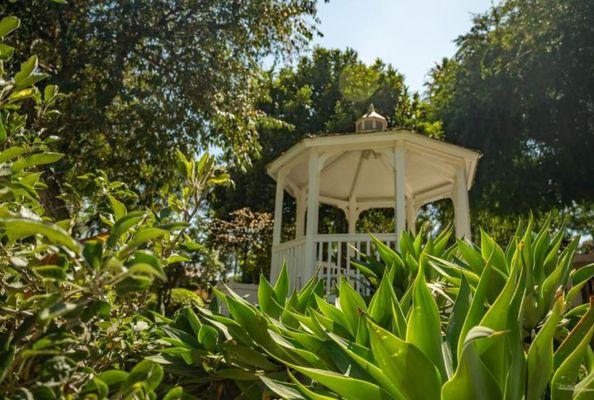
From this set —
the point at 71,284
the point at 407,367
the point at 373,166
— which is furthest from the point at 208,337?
the point at 373,166

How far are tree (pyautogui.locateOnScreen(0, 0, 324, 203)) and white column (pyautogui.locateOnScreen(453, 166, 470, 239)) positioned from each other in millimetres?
4368

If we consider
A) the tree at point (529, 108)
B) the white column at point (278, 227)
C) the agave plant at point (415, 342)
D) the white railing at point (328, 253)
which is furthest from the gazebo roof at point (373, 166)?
the tree at point (529, 108)

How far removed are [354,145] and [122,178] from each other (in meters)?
4.97

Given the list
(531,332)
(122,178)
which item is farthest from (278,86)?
(531,332)

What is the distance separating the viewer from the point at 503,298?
91cm

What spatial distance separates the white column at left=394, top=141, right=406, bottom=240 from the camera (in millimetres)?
6676

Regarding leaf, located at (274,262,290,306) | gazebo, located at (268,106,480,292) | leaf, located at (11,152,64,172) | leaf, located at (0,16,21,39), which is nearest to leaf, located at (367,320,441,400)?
leaf, located at (274,262,290,306)

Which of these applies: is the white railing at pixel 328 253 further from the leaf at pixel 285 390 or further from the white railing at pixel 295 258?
the leaf at pixel 285 390

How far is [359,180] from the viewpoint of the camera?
395 inches

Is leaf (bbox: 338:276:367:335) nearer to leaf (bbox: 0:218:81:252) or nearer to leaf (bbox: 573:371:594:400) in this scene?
leaf (bbox: 573:371:594:400)

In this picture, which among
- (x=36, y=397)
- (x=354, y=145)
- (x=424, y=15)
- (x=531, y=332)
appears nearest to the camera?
(x=36, y=397)

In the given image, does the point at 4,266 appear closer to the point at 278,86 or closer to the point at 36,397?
the point at 36,397

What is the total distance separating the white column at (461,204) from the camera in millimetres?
7914

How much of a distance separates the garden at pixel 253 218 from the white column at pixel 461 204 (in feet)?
6.66
